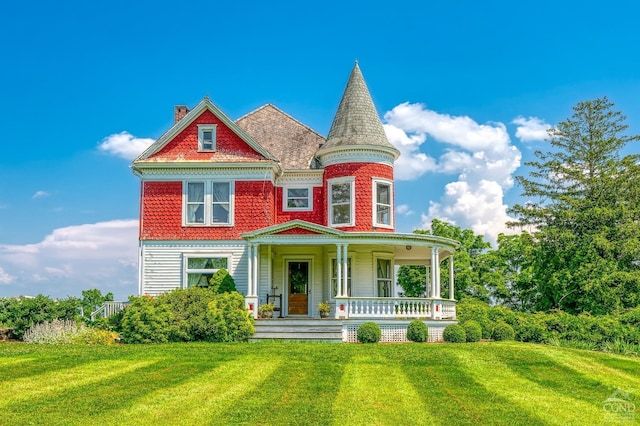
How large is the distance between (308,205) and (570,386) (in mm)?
15303

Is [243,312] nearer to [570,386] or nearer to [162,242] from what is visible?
[162,242]

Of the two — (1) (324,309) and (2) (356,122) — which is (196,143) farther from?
(1) (324,309)

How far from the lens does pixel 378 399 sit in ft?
39.1

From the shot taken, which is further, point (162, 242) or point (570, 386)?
point (162, 242)

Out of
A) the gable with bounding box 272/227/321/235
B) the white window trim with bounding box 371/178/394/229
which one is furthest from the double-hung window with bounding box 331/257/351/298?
the gable with bounding box 272/227/321/235

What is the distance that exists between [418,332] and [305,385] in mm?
9925

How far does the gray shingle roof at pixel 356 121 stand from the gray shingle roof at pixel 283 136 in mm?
1388

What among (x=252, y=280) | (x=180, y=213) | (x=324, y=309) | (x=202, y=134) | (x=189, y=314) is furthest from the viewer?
(x=202, y=134)

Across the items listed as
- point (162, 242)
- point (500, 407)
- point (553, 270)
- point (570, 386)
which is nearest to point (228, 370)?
point (500, 407)

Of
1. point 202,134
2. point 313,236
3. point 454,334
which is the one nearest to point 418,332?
point 454,334

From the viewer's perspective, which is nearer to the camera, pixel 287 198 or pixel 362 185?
pixel 362 185

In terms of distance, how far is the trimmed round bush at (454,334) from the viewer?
22578mm

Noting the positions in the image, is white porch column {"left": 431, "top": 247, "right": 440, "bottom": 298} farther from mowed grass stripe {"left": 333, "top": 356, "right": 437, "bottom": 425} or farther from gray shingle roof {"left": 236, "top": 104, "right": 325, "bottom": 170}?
mowed grass stripe {"left": 333, "top": 356, "right": 437, "bottom": 425}

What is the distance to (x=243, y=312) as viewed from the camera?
22062 millimetres
